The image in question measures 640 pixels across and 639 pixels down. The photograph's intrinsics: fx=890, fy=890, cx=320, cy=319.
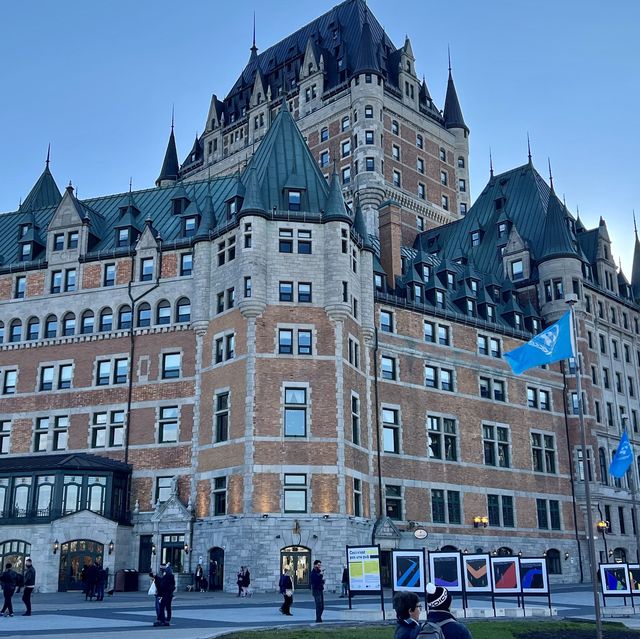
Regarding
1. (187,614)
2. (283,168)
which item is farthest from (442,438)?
(187,614)

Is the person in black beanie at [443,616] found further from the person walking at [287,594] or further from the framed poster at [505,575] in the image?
the framed poster at [505,575]

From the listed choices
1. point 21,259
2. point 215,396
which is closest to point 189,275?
point 215,396

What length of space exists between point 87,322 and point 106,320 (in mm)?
1431

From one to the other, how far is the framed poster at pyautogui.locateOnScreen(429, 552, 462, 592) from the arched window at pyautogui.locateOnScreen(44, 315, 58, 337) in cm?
3566

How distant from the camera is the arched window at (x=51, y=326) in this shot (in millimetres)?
58119

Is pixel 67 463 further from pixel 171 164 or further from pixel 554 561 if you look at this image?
pixel 171 164

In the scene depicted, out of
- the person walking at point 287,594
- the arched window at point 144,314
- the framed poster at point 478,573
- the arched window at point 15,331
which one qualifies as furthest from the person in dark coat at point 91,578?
the arched window at point 15,331

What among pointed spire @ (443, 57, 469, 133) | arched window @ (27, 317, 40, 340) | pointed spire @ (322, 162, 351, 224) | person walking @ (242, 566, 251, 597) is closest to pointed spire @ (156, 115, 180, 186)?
pointed spire @ (443, 57, 469, 133)

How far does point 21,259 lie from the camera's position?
6081cm

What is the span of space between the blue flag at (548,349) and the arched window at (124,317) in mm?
32374

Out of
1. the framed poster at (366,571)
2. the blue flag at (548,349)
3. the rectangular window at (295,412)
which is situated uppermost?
Result: the rectangular window at (295,412)

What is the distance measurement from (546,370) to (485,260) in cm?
1404

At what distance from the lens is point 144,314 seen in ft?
186

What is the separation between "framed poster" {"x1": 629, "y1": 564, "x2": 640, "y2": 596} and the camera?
33.6 metres
